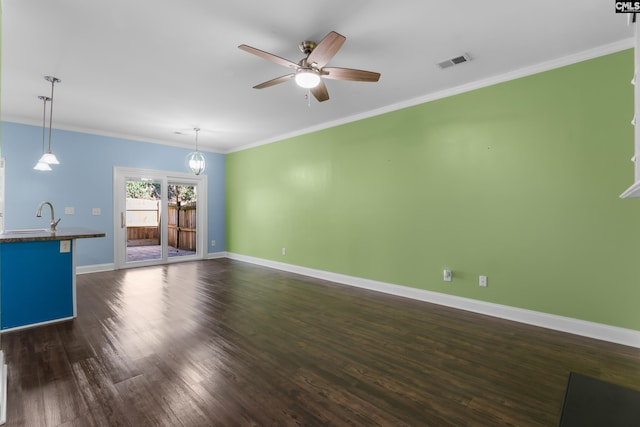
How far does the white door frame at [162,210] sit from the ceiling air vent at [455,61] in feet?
19.9

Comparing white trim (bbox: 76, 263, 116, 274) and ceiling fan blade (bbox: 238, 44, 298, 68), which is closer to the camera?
ceiling fan blade (bbox: 238, 44, 298, 68)

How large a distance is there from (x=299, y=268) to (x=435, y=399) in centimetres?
409

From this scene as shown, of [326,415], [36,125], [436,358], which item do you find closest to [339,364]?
[326,415]

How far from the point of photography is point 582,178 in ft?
9.98

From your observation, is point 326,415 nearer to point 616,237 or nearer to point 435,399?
point 435,399

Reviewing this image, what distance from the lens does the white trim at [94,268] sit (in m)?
5.72

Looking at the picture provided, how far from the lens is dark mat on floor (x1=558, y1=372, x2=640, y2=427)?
0.75m

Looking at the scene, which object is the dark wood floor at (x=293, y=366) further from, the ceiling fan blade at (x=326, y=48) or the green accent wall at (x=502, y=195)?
the ceiling fan blade at (x=326, y=48)

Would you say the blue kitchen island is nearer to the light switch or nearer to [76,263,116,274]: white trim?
the light switch

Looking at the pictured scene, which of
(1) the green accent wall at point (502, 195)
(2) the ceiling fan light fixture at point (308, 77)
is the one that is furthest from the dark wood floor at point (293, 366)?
(2) the ceiling fan light fixture at point (308, 77)

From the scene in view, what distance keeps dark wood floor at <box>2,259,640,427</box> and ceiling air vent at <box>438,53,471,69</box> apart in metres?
2.89

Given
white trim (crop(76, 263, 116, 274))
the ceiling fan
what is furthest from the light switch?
the ceiling fan

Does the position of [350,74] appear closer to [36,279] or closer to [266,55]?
[266,55]

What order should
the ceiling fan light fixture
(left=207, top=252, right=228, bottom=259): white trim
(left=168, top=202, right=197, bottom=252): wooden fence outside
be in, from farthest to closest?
(left=168, top=202, right=197, bottom=252): wooden fence outside → (left=207, top=252, right=228, bottom=259): white trim → the ceiling fan light fixture
